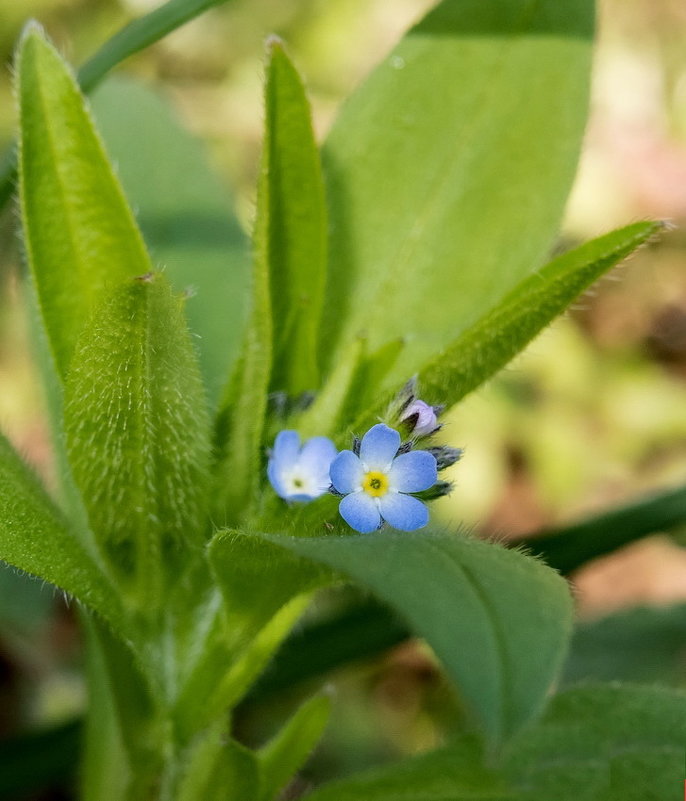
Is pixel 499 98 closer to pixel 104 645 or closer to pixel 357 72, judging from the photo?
pixel 104 645

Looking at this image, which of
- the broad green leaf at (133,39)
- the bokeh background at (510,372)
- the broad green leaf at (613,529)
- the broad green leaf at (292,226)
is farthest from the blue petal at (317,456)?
the bokeh background at (510,372)

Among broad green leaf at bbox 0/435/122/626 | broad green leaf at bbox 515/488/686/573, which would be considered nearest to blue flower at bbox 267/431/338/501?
broad green leaf at bbox 0/435/122/626

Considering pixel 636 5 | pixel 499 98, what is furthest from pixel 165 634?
pixel 636 5

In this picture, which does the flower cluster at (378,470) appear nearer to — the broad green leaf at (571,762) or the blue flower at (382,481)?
the blue flower at (382,481)

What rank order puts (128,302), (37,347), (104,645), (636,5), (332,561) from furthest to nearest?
(636,5), (37,347), (104,645), (128,302), (332,561)

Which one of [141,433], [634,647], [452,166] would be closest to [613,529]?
[634,647]

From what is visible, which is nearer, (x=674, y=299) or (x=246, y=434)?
(x=246, y=434)
